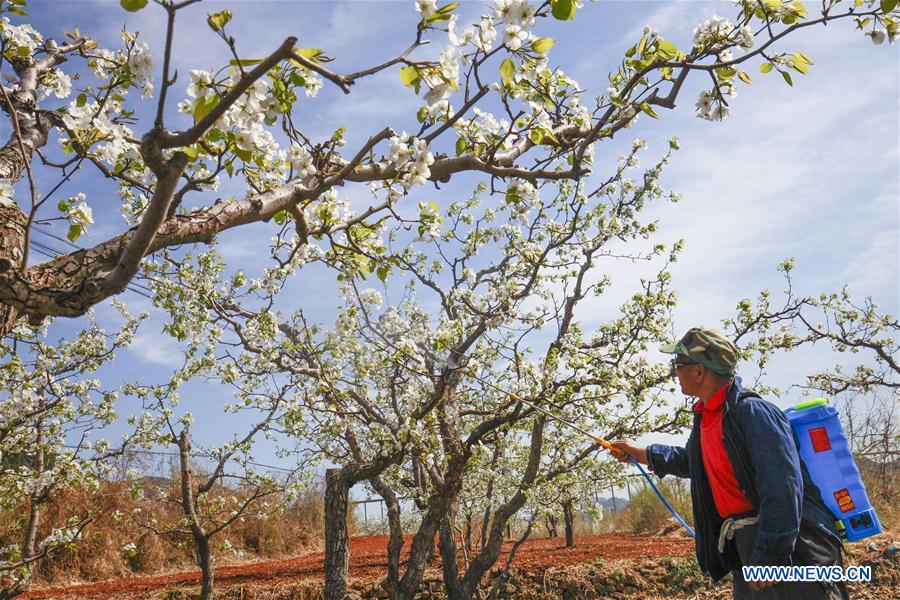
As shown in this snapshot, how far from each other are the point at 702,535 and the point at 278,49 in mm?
2595

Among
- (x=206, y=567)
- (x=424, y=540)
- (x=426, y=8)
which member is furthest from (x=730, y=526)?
(x=206, y=567)

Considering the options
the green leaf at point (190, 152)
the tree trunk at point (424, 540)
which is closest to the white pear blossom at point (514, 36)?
the green leaf at point (190, 152)

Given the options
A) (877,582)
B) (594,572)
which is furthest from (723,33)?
(877,582)

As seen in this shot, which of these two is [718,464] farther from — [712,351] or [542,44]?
[542,44]

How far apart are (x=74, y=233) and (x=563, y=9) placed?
245 cm

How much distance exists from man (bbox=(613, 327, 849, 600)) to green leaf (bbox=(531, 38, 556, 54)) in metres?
1.41

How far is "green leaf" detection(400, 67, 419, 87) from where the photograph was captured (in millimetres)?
2355

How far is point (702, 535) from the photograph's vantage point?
274 cm

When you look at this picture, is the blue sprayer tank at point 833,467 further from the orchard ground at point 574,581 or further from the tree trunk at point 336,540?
the orchard ground at point 574,581

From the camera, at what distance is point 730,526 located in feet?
8.46

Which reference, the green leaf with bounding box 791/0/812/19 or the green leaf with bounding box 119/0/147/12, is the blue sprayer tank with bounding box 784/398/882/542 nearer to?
the green leaf with bounding box 791/0/812/19

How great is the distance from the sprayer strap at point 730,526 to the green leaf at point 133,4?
2.88 metres

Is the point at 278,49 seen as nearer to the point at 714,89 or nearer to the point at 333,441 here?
the point at 714,89

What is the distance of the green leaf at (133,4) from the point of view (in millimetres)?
1910
